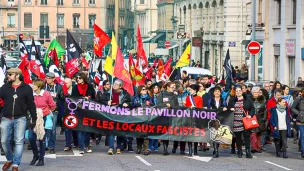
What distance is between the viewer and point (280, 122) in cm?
2333

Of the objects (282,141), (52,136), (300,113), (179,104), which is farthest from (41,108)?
(300,113)

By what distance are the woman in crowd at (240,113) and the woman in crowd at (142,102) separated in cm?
189

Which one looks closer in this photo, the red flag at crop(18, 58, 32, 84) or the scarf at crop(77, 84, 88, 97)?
the scarf at crop(77, 84, 88, 97)

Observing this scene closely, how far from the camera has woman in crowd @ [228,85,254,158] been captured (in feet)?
74.4

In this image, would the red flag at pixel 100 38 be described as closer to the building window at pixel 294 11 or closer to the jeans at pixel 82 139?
the jeans at pixel 82 139

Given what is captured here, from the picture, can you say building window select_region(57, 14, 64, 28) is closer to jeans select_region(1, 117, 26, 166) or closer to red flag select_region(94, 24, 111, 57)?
red flag select_region(94, 24, 111, 57)

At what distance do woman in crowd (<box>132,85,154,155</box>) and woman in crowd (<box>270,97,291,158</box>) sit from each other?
272 centimetres

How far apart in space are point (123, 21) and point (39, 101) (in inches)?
4995

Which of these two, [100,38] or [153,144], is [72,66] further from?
[153,144]

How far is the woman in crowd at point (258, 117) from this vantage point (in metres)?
24.3

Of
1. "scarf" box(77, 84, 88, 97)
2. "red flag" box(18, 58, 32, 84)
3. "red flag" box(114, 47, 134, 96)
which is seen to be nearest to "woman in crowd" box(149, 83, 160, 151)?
"red flag" box(114, 47, 134, 96)

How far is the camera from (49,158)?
70.4 feet

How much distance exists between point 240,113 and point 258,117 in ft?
5.44

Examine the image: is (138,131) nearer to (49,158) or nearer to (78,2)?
(49,158)
